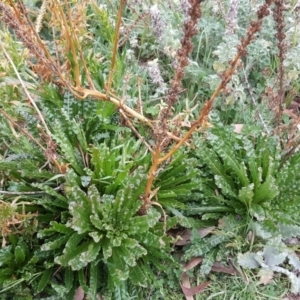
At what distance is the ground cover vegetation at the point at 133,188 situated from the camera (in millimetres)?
2061

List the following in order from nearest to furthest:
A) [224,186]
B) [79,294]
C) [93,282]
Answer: [93,282] → [79,294] → [224,186]

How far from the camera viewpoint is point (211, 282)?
2.32 m

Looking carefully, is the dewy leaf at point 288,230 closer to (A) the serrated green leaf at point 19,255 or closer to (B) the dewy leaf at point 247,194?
(B) the dewy leaf at point 247,194

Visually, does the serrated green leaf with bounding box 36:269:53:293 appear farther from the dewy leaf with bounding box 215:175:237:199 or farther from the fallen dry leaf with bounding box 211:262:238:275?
the dewy leaf with bounding box 215:175:237:199

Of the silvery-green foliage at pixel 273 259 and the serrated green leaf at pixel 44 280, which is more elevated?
the silvery-green foliage at pixel 273 259

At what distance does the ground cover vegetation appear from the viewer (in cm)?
206

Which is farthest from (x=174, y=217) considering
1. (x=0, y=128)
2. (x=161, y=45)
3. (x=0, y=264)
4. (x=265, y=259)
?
(x=161, y=45)

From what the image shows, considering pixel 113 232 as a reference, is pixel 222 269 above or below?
below

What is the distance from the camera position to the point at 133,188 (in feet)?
A: 6.92

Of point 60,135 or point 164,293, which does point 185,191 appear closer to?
point 164,293

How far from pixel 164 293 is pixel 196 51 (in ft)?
5.13

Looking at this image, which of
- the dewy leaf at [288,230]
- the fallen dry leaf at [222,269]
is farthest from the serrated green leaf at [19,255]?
the dewy leaf at [288,230]

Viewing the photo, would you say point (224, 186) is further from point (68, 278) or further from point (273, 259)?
point (68, 278)

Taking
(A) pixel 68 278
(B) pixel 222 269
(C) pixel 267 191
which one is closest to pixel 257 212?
(C) pixel 267 191
